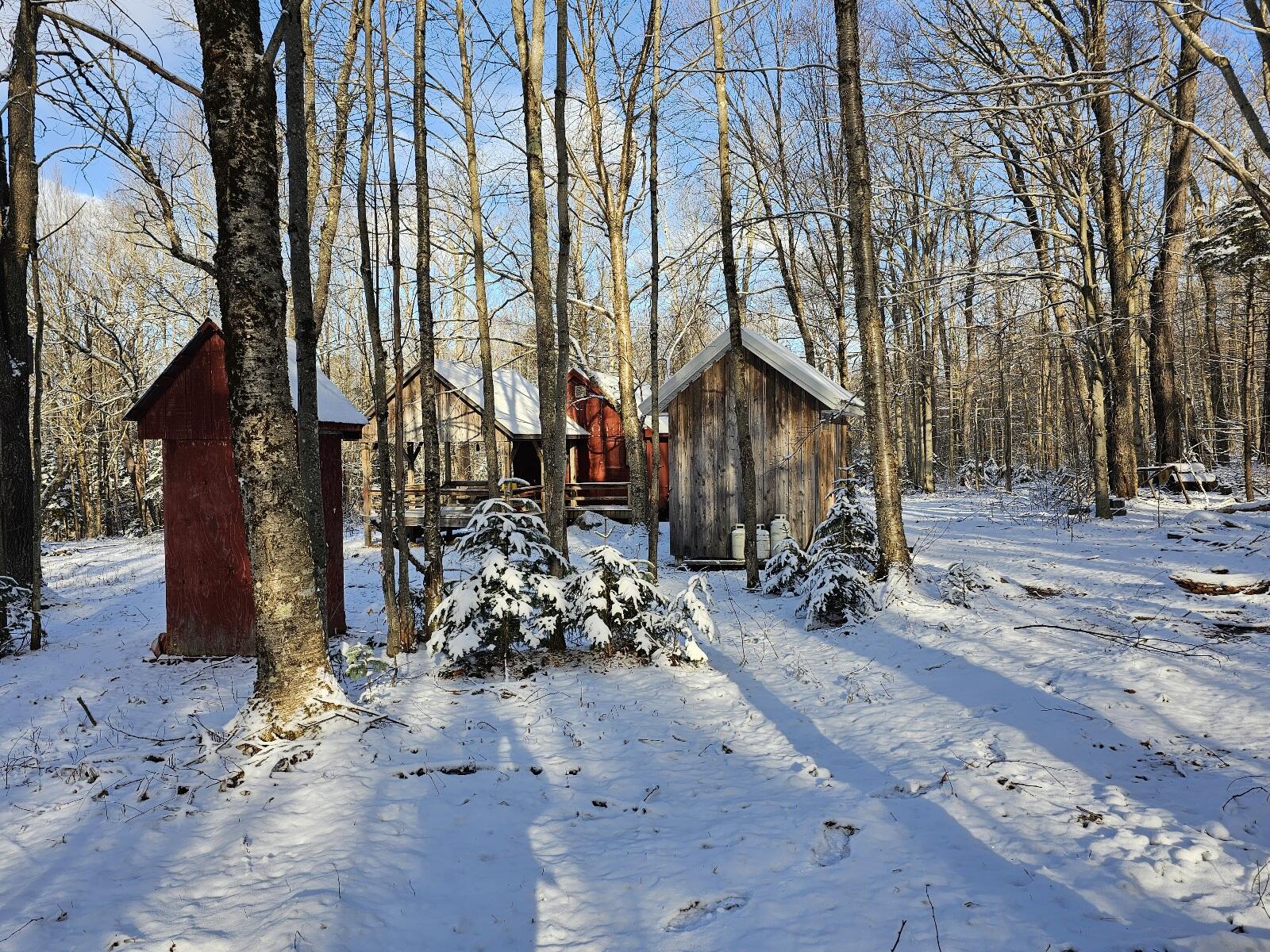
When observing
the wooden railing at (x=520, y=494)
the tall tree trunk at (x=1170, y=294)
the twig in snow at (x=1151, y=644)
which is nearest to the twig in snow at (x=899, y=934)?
the twig in snow at (x=1151, y=644)

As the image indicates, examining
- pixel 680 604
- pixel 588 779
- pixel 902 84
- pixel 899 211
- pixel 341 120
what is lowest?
pixel 588 779

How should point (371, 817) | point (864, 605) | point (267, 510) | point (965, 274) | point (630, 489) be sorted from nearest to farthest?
point (371, 817) → point (267, 510) → point (864, 605) → point (965, 274) → point (630, 489)

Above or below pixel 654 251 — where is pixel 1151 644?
below

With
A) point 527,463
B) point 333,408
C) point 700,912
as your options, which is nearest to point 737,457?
point 333,408

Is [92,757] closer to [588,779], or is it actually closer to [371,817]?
[371,817]

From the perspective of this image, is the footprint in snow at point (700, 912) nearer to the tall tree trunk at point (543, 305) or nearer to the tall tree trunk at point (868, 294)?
the tall tree trunk at point (543, 305)

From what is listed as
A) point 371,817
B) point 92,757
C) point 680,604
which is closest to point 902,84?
point 680,604

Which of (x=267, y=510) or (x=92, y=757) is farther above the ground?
(x=267, y=510)

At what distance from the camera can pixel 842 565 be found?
29.0 feet

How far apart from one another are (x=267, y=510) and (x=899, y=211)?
23.3m

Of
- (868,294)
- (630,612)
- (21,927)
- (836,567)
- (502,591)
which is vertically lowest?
(21,927)

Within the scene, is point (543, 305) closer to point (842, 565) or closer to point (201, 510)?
point (842, 565)

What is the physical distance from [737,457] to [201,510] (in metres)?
9.25

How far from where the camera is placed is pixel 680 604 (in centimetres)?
742
